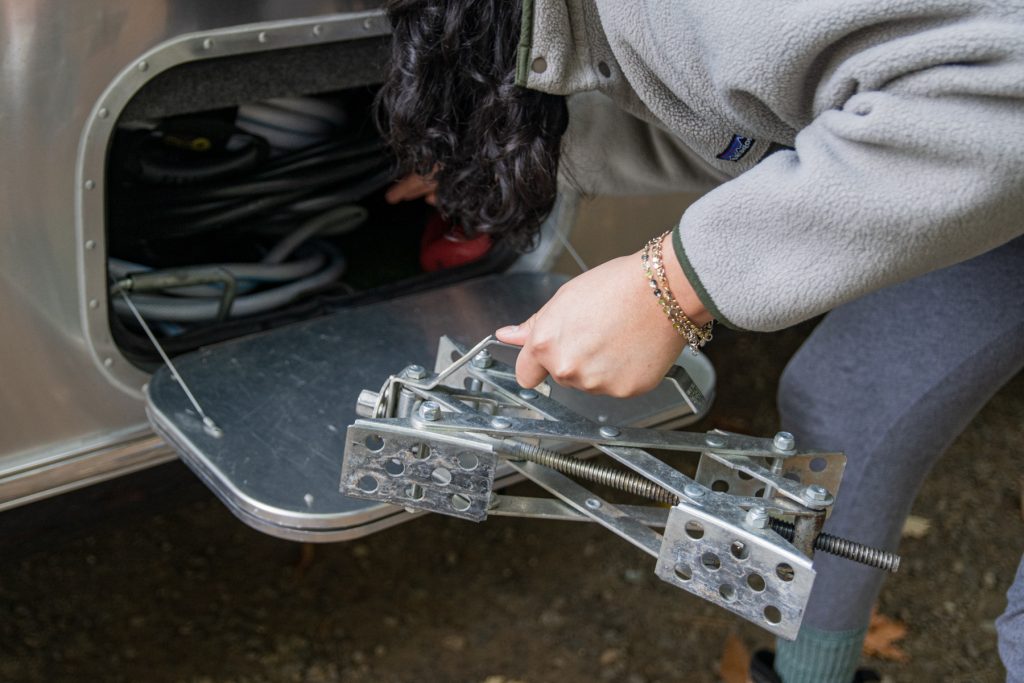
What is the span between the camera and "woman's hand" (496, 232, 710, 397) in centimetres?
96

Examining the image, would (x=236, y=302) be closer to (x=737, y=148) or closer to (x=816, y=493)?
(x=737, y=148)

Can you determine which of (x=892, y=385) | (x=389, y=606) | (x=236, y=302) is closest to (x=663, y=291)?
(x=892, y=385)

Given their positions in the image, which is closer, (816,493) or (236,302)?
(816,493)

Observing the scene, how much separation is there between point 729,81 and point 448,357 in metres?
0.51

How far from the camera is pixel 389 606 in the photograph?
5.98ft

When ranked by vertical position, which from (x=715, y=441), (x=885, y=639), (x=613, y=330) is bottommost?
(x=885, y=639)

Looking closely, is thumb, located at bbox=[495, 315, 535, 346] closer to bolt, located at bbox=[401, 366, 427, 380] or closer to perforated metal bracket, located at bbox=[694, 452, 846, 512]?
bolt, located at bbox=[401, 366, 427, 380]

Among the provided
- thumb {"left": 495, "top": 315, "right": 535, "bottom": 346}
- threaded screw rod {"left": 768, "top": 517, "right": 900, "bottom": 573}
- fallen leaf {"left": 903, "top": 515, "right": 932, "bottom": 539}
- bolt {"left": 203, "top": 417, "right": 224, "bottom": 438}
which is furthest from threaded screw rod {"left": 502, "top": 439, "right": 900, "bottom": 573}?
fallen leaf {"left": 903, "top": 515, "right": 932, "bottom": 539}

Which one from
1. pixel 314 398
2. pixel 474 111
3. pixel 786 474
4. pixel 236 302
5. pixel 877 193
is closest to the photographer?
pixel 877 193

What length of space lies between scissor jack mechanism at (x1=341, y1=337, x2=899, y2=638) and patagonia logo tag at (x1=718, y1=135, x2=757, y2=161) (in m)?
0.23

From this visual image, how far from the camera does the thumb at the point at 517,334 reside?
1055 mm

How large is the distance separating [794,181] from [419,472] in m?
0.43

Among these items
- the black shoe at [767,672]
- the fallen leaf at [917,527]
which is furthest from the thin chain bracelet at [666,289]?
the fallen leaf at [917,527]

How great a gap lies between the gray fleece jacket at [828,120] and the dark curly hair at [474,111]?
0.09 meters
